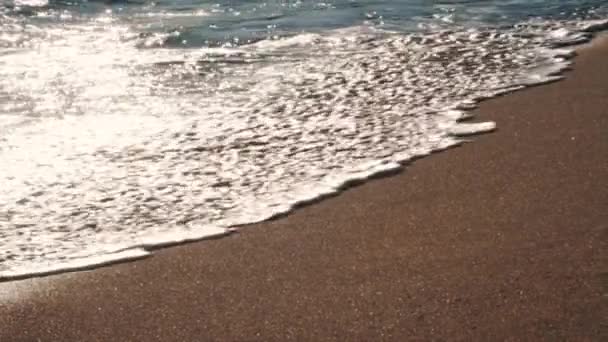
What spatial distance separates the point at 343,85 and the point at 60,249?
8.94 feet

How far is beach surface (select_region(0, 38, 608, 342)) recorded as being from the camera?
117 inches

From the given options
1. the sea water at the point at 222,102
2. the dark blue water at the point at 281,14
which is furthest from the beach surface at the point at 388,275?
the dark blue water at the point at 281,14

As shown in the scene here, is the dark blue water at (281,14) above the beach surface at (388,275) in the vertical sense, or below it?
above

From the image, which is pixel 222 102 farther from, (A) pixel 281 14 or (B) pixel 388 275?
(A) pixel 281 14

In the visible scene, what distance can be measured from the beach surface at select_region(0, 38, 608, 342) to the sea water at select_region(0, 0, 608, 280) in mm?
202

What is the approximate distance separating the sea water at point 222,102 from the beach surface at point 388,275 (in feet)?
0.66

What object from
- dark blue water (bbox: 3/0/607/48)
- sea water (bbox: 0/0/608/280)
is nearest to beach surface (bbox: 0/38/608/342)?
sea water (bbox: 0/0/608/280)

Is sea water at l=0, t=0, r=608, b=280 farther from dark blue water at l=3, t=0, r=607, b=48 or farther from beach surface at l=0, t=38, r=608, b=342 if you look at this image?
beach surface at l=0, t=38, r=608, b=342

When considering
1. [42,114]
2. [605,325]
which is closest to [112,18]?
[42,114]

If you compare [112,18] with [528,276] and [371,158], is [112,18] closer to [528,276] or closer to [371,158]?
[371,158]

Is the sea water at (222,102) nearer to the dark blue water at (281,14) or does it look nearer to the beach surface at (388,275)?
the dark blue water at (281,14)

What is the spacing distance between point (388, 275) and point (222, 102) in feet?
8.61

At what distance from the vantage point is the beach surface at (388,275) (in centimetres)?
296

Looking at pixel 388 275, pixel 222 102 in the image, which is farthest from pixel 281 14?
pixel 388 275
